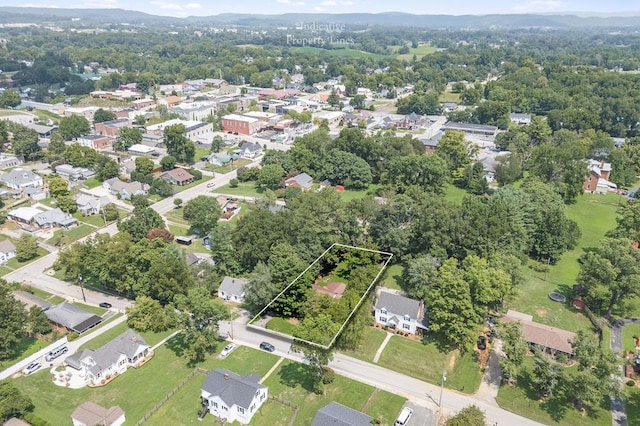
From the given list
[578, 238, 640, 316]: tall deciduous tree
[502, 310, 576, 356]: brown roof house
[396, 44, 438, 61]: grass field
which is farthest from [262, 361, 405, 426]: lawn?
[396, 44, 438, 61]: grass field

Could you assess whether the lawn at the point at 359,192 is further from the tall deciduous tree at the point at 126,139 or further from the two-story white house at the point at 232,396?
the tall deciduous tree at the point at 126,139

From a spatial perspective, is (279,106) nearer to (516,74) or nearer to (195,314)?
(516,74)

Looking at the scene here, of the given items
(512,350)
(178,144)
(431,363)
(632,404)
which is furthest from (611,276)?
(178,144)

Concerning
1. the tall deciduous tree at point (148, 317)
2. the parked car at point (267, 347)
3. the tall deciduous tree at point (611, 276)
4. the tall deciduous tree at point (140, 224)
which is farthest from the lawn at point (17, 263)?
the tall deciduous tree at point (611, 276)

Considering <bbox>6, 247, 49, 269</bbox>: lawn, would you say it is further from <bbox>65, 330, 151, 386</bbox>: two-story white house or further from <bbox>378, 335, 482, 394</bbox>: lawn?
<bbox>378, 335, 482, 394</bbox>: lawn

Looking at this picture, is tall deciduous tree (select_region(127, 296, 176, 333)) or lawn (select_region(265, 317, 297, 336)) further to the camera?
tall deciduous tree (select_region(127, 296, 176, 333))
